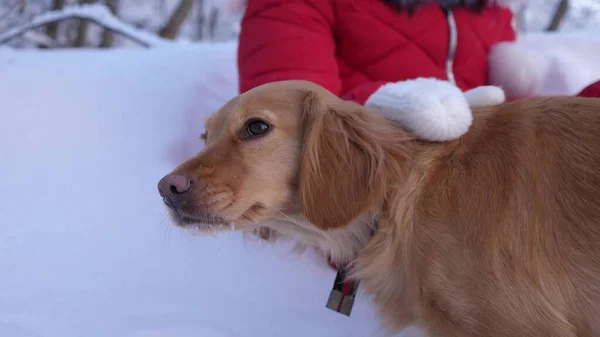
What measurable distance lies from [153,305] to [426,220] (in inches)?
37.0

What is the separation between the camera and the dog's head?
4.17ft

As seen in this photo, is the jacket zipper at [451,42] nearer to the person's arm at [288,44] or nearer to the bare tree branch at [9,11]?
the person's arm at [288,44]

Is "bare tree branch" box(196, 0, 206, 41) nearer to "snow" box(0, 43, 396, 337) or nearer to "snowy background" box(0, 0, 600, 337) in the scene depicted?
"snowy background" box(0, 0, 600, 337)

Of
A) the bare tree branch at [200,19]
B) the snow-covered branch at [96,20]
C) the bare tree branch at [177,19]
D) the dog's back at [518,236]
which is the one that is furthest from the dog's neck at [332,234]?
the bare tree branch at [200,19]

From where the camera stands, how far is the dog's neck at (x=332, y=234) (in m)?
1.43

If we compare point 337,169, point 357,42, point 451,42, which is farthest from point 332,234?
point 451,42

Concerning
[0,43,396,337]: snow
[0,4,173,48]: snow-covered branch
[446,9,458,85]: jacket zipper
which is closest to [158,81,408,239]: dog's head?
[0,43,396,337]: snow

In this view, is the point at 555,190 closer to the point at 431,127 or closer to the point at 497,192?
the point at 497,192

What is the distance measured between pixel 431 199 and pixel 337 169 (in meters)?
0.25

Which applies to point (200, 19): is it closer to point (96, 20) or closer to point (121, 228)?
point (96, 20)

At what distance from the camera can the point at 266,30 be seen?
2.13m

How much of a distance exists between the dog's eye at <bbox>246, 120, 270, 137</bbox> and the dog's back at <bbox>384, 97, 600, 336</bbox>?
0.45m

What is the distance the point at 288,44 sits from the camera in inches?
81.7

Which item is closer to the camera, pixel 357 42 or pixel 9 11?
pixel 357 42
